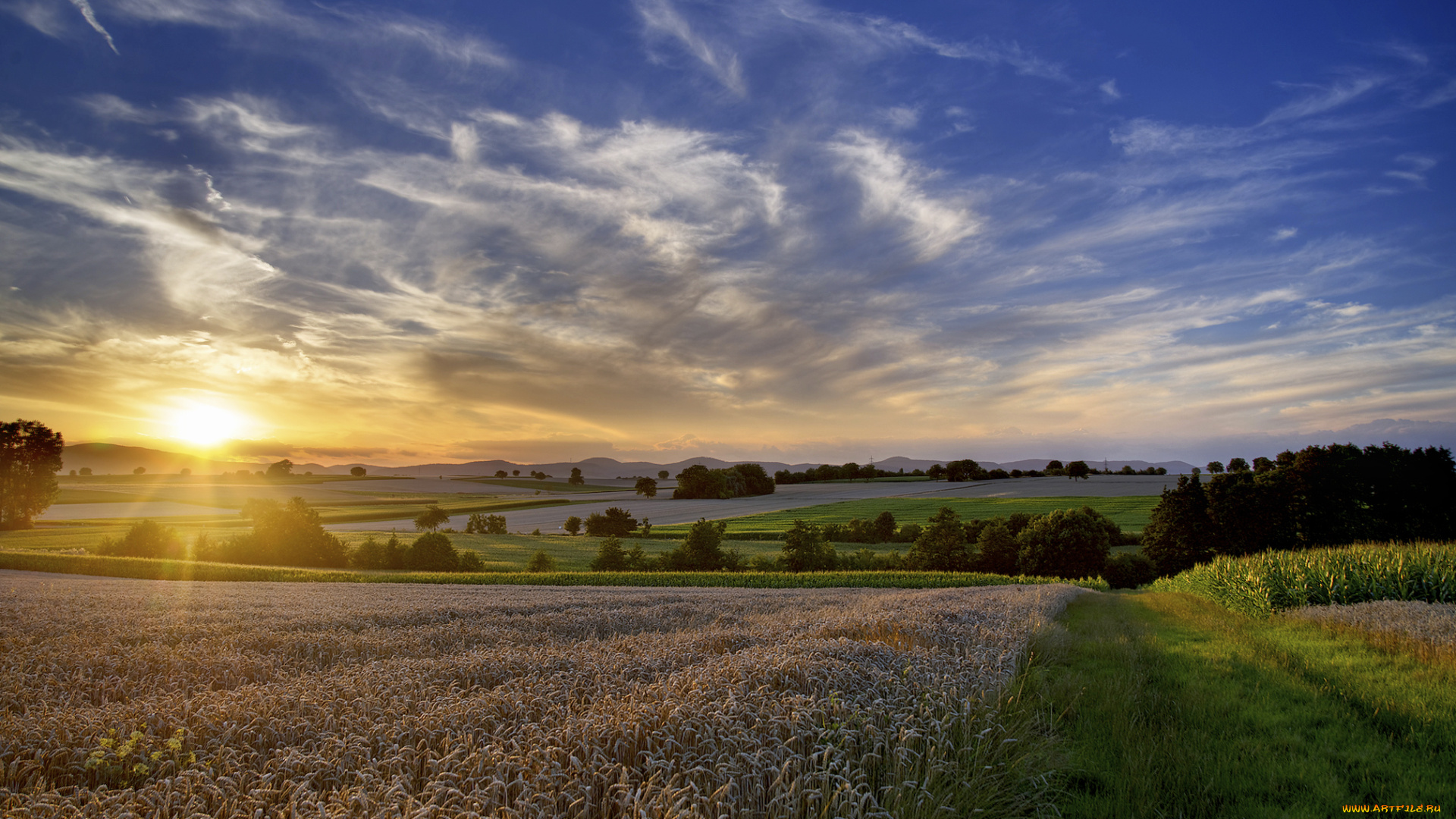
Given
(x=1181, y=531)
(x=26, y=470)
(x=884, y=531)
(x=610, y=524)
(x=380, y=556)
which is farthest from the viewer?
(x=610, y=524)

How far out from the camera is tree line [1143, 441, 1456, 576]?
38.1 meters

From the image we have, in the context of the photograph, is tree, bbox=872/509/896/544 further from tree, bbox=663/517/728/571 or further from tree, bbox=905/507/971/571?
tree, bbox=663/517/728/571

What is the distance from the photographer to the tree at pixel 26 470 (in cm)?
5338

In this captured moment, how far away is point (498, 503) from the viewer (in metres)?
83.8

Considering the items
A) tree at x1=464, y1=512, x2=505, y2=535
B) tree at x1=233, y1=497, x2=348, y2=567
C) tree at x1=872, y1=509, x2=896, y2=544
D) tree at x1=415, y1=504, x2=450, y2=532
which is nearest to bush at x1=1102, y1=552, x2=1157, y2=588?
tree at x1=872, y1=509, x2=896, y2=544

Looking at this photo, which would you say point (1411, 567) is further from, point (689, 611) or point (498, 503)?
point (498, 503)

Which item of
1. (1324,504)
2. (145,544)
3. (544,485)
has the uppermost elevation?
(1324,504)

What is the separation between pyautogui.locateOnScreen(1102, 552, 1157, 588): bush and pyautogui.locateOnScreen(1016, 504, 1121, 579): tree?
5.49ft

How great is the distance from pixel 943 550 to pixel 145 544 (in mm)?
52258

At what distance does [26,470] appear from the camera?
55000mm

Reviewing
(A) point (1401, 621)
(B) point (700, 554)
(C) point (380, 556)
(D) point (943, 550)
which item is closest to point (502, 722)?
(A) point (1401, 621)

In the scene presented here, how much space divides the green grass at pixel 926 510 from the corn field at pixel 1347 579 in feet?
148

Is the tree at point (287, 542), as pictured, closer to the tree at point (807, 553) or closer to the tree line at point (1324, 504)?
the tree at point (807, 553)

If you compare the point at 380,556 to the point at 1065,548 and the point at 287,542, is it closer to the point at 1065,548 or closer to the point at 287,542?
the point at 287,542
